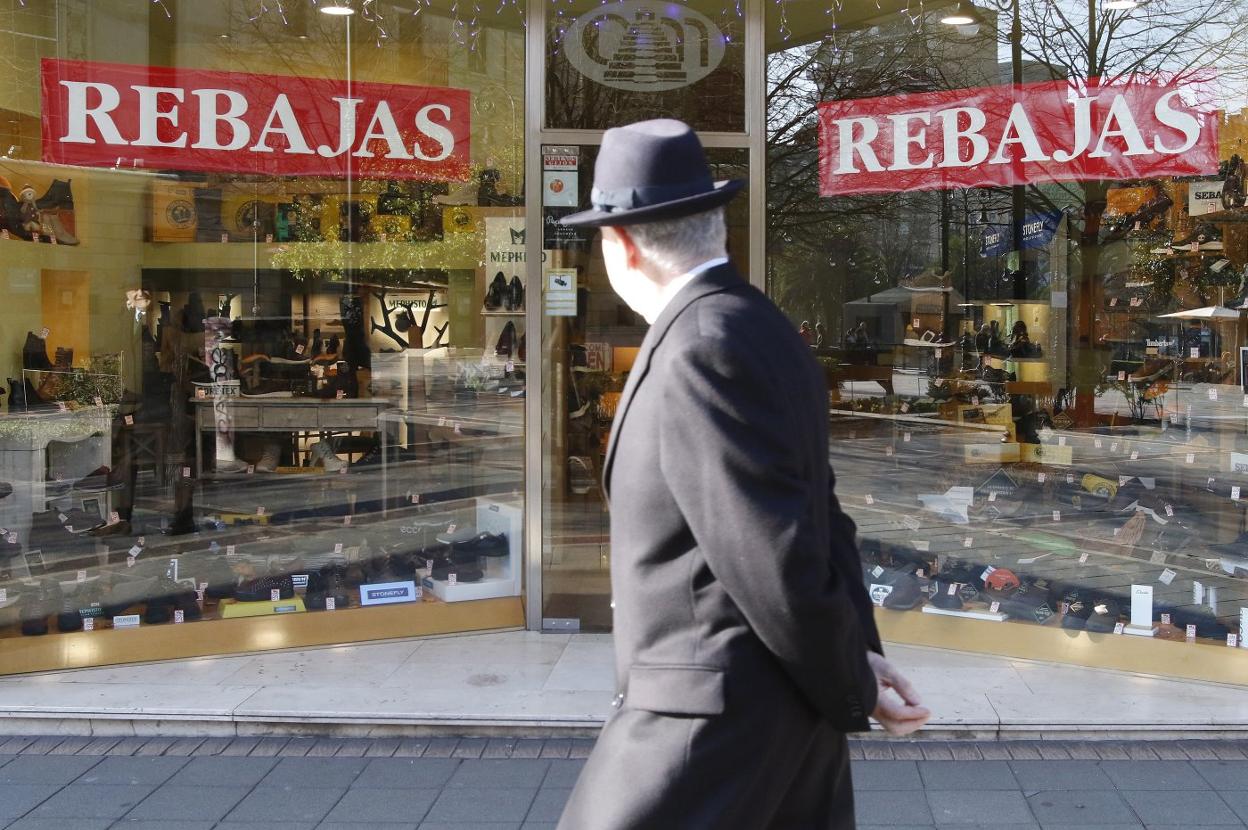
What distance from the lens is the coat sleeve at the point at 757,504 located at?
1850 mm

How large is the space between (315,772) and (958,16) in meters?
4.94

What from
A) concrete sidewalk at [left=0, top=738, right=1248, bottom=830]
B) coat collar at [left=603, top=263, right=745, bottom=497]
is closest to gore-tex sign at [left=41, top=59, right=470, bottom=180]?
concrete sidewalk at [left=0, top=738, right=1248, bottom=830]

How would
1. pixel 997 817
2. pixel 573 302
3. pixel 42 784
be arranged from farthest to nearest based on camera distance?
pixel 573 302, pixel 42 784, pixel 997 817

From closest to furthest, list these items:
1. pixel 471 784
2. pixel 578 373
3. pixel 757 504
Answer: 1. pixel 757 504
2. pixel 471 784
3. pixel 578 373

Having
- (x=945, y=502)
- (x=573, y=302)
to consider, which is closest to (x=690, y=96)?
(x=573, y=302)

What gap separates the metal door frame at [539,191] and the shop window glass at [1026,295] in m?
0.20

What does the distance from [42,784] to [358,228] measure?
3465mm

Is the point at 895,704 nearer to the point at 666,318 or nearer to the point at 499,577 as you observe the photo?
the point at 666,318

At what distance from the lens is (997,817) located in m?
3.93

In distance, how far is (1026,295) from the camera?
22.0 ft

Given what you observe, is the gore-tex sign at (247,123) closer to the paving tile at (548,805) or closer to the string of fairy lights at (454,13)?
the string of fairy lights at (454,13)

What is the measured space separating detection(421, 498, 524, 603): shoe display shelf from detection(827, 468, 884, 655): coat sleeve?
408 cm

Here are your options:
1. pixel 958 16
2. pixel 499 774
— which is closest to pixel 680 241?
pixel 499 774

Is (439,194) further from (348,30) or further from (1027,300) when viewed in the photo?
(1027,300)
